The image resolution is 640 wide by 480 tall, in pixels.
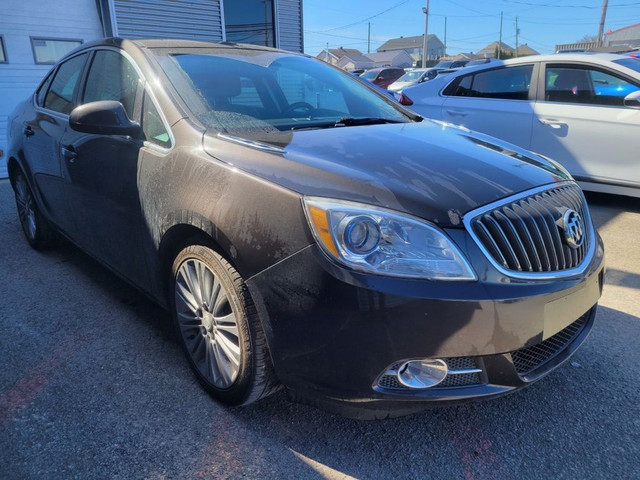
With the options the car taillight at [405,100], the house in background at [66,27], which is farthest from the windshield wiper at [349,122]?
the house in background at [66,27]

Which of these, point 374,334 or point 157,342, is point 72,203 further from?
point 374,334

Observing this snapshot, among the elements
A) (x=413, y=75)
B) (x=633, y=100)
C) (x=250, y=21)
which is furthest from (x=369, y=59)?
(x=633, y=100)

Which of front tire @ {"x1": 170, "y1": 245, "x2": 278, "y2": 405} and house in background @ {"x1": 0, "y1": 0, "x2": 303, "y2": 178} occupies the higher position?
house in background @ {"x1": 0, "y1": 0, "x2": 303, "y2": 178}

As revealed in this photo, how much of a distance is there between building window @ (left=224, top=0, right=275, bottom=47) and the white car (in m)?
5.90

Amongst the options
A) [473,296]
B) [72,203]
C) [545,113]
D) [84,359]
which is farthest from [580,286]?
[545,113]

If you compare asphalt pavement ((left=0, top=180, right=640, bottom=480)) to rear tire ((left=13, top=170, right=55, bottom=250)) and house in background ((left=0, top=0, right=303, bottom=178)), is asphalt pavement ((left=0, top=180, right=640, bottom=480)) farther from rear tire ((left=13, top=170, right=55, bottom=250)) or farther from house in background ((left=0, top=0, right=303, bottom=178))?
house in background ((left=0, top=0, right=303, bottom=178))

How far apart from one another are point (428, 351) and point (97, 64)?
2.67 m

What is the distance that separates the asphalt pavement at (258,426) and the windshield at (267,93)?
1.26 m

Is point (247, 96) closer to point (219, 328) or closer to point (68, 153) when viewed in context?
point (68, 153)

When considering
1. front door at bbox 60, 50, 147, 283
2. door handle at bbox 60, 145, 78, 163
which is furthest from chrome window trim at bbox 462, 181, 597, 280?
door handle at bbox 60, 145, 78, 163

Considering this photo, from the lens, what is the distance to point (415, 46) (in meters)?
97.9

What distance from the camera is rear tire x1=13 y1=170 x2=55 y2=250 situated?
4.06 m

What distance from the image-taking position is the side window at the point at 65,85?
3.36m

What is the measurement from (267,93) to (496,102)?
363cm
